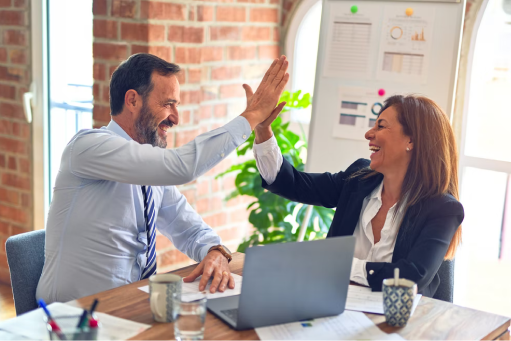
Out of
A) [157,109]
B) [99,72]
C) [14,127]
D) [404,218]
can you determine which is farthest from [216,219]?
[404,218]

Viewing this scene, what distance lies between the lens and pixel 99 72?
2.87 meters

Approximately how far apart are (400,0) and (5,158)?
7.73 feet

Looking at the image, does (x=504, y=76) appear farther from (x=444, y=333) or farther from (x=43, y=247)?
(x=43, y=247)

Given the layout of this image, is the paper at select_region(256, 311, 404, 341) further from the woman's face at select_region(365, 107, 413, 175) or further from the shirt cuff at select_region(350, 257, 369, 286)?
the woman's face at select_region(365, 107, 413, 175)

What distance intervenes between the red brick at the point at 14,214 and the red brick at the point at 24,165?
0.81 ft

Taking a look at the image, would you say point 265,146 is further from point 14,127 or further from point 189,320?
point 14,127

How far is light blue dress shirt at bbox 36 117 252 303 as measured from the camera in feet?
5.58

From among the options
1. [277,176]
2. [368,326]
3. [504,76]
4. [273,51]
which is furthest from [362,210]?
[273,51]

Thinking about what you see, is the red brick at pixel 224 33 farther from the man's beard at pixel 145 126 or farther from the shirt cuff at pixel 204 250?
the shirt cuff at pixel 204 250

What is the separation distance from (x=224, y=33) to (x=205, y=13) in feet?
0.80

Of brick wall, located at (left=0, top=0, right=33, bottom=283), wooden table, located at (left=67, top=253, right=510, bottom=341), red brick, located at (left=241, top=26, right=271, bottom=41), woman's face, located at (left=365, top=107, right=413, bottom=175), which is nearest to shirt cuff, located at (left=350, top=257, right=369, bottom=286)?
wooden table, located at (left=67, top=253, right=510, bottom=341)

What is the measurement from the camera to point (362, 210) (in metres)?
2.02

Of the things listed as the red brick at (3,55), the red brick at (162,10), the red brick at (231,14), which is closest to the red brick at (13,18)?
the red brick at (3,55)

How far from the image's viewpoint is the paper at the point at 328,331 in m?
1.33
